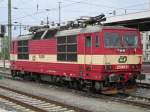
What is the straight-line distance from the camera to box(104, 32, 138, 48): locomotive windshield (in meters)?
17.9

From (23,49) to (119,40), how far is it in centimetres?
979

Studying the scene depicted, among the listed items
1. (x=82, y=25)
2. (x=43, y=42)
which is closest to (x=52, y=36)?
(x=43, y=42)

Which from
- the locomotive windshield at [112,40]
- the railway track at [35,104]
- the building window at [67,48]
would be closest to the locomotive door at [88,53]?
the locomotive windshield at [112,40]

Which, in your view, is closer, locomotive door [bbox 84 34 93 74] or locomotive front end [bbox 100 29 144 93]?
locomotive front end [bbox 100 29 144 93]

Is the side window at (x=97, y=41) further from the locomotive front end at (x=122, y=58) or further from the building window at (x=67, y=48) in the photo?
the building window at (x=67, y=48)

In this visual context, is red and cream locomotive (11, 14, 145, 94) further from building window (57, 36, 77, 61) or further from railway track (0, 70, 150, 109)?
railway track (0, 70, 150, 109)

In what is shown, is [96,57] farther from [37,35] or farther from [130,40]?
[37,35]

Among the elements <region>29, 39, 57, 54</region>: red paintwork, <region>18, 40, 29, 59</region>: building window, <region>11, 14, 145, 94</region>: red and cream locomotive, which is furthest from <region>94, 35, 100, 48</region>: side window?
<region>18, 40, 29, 59</region>: building window

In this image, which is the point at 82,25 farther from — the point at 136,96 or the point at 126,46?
the point at 136,96

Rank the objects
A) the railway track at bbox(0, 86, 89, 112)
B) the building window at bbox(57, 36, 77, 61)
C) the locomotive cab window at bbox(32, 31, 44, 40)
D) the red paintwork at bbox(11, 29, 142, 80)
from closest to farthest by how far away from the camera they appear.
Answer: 1. the railway track at bbox(0, 86, 89, 112)
2. the red paintwork at bbox(11, 29, 142, 80)
3. the building window at bbox(57, 36, 77, 61)
4. the locomotive cab window at bbox(32, 31, 44, 40)

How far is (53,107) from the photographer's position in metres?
14.7

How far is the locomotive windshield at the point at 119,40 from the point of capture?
17914mm

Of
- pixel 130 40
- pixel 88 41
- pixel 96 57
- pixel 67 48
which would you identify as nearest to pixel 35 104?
pixel 96 57

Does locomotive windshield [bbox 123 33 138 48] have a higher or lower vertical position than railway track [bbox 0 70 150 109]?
higher
